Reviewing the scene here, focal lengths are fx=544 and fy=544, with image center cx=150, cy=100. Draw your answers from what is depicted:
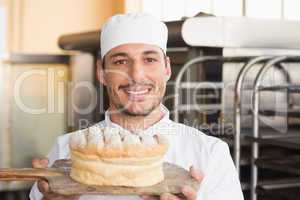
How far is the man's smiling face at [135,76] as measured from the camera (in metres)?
1.05

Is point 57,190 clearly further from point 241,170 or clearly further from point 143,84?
point 241,170

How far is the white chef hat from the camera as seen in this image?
1.12 metres

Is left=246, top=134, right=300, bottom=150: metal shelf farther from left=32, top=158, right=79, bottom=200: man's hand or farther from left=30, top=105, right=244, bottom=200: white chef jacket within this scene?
left=32, top=158, right=79, bottom=200: man's hand

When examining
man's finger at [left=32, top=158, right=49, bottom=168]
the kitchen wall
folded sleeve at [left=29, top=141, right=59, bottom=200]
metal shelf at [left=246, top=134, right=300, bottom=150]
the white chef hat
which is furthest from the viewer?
the kitchen wall

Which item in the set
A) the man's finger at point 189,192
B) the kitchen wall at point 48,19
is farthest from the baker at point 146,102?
the kitchen wall at point 48,19

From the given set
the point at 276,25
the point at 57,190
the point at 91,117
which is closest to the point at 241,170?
the point at 276,25

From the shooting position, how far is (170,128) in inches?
47.6

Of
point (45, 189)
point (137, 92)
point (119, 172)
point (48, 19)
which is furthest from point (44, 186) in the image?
point (48, 19)

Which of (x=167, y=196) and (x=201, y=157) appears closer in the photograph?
(x=167, y=196)

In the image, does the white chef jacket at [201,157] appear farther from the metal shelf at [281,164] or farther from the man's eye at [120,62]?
the metal shelf at [281,164]

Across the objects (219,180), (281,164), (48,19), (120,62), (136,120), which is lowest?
(281,164)

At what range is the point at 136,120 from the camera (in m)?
1.15

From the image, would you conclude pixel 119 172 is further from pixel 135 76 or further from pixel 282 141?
pixel 282 141

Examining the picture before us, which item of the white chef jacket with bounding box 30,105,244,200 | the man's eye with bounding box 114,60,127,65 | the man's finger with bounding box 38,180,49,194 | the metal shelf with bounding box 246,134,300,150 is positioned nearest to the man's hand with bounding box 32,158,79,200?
the man's finger with bounding box 38,180,49,194
